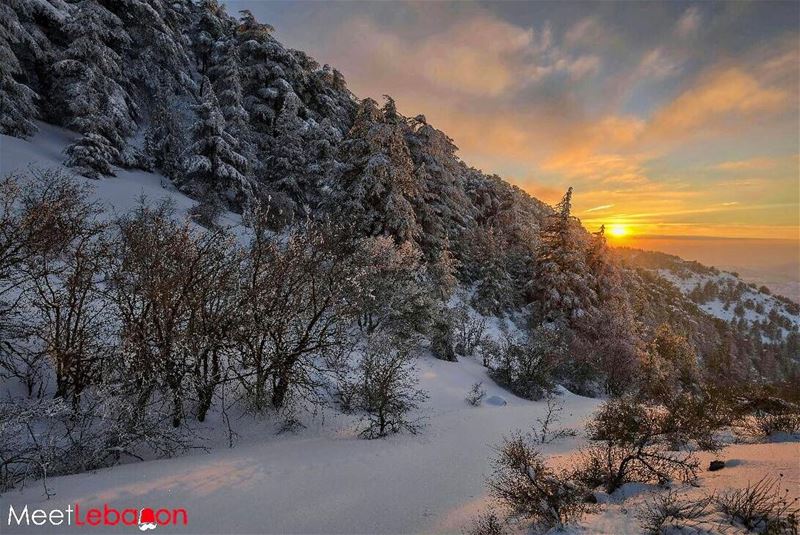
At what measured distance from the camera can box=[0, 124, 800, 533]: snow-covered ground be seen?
18.5 ft

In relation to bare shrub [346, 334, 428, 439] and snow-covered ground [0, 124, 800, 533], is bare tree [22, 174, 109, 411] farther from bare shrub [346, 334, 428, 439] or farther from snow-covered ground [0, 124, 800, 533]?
bare shrub [346, 334, 428, 439]

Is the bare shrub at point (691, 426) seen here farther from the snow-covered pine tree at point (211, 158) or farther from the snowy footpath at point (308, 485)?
the snow-covered pine tree at point (211, 158)

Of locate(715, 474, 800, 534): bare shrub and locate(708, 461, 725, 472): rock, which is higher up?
locate(715, 474, 800, 534): bare shrub

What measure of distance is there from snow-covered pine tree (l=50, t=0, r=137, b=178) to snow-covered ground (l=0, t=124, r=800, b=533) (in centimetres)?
1805

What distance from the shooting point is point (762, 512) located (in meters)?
4.27

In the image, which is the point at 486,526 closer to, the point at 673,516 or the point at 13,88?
the point at 673,516

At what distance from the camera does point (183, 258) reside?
8.12 meters

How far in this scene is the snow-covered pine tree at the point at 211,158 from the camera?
21.9 meters

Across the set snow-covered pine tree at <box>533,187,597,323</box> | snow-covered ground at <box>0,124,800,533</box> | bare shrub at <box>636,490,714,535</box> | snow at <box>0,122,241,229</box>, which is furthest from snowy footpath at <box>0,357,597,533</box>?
snow-covered pine tree at <box>533,187,597,323</box>

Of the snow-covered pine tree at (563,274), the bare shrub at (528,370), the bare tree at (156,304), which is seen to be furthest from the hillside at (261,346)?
the snow-covered pine tree at (563,274)

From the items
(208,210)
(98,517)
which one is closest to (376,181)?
(208,210)

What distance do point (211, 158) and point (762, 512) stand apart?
85.5ft

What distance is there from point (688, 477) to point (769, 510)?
2.12 meters

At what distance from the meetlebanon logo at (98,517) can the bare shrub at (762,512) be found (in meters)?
7.44
